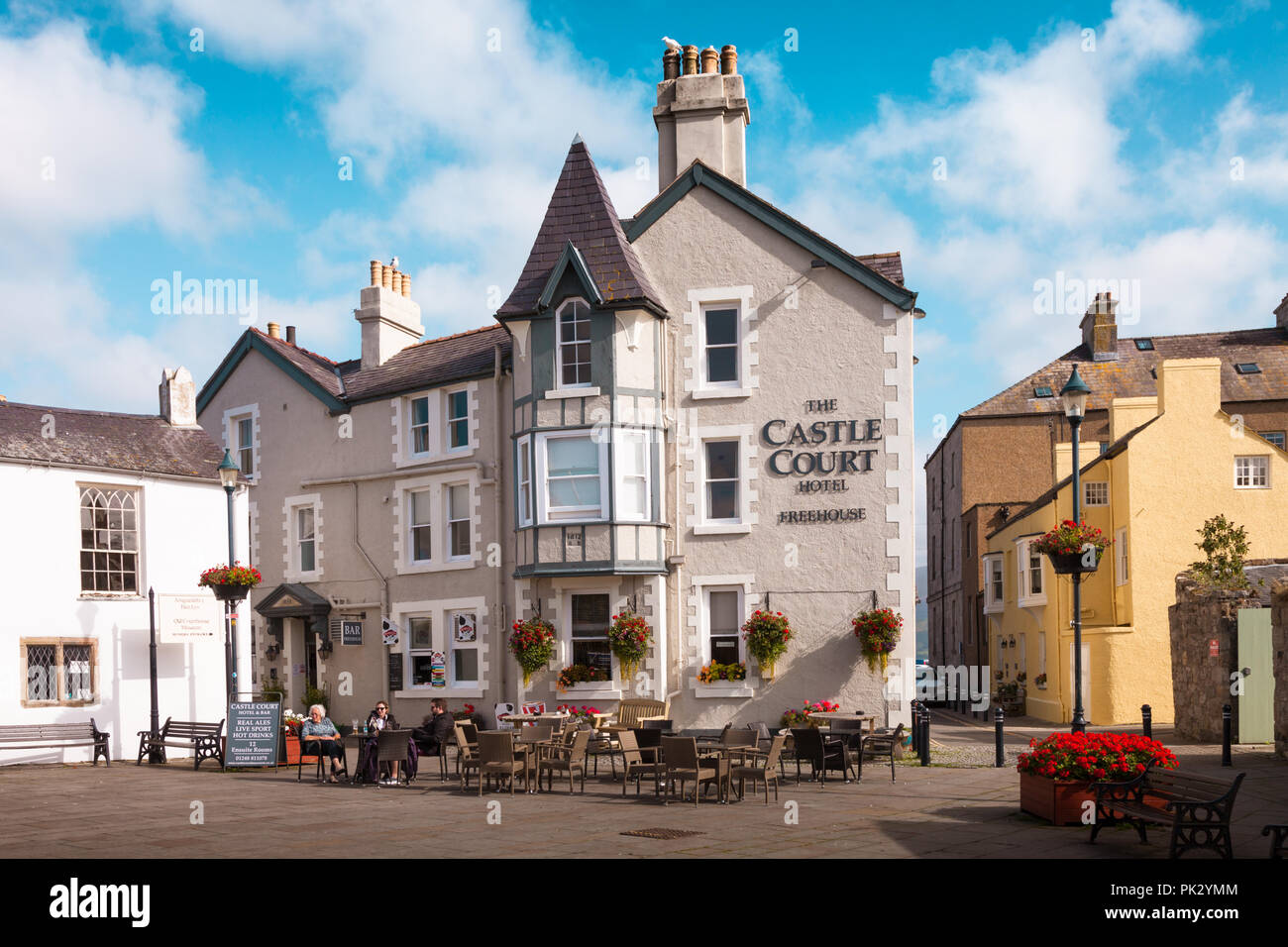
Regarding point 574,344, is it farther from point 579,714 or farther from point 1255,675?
point 1255,675

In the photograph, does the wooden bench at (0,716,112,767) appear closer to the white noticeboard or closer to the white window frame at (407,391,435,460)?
the white noticeboard

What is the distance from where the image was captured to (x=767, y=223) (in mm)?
25641

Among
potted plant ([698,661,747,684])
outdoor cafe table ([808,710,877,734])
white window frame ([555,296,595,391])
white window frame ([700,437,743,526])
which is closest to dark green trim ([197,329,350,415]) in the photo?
white window frame ([555,296,595,391])

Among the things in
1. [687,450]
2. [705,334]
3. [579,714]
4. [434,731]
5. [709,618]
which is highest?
[705,334]

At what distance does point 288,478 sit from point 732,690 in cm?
1395

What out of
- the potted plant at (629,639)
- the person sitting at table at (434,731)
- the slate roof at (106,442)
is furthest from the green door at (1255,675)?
the slate roof at (106,442)

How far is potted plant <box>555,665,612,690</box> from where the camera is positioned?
25.5 m

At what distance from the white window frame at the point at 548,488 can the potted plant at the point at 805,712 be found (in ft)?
18.2

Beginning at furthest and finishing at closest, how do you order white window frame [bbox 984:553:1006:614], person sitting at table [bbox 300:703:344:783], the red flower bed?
white window frame [bbox 984:553:1006:614]
person sitting at table [bbox 300:703:344:783]
the red flower bed

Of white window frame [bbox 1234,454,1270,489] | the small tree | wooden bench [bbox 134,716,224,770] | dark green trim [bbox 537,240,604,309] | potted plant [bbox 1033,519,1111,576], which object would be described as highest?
dark green trim [bbox 537,240,604,309]

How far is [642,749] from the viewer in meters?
18.3

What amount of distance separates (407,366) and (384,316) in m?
2.06

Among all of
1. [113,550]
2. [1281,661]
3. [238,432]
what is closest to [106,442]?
[113,550]

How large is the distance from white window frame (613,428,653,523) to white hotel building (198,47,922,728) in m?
0.07
